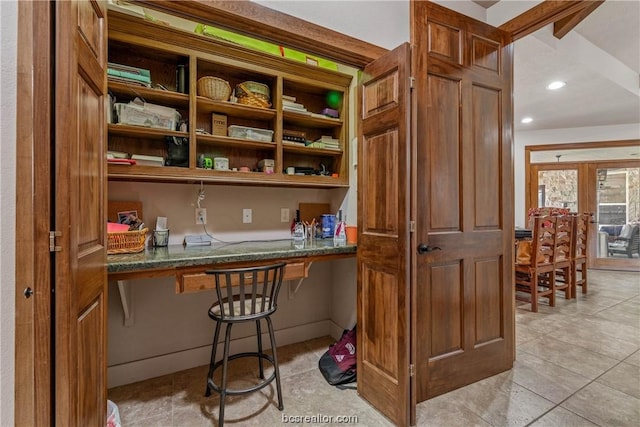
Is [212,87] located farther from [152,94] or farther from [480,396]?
[480,396]

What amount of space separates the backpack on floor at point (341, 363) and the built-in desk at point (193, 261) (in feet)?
2.05

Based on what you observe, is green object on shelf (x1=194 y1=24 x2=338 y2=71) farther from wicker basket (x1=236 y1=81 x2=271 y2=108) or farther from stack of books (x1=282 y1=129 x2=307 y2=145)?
stack of books (x1=282 y1=129 x2=307 y2=145)

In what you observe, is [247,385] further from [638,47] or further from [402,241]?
[638,47]

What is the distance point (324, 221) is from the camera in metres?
2.50

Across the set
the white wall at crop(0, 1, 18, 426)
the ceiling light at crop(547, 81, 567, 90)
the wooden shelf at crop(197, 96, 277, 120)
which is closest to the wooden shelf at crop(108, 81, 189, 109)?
the wooden shelf at crop(197, 96, 277, 120)

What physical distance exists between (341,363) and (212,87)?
6.85ft

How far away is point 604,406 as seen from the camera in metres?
1.65

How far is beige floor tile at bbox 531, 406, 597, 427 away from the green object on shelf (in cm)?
249

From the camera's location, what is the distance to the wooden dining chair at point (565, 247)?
335 centimetres

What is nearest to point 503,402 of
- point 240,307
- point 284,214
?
point 240,307

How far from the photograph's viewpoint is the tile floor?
1570mm

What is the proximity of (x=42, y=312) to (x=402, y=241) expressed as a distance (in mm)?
1366

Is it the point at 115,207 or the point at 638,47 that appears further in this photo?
the point at 638,47

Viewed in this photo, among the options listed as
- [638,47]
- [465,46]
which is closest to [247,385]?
[465,46]
